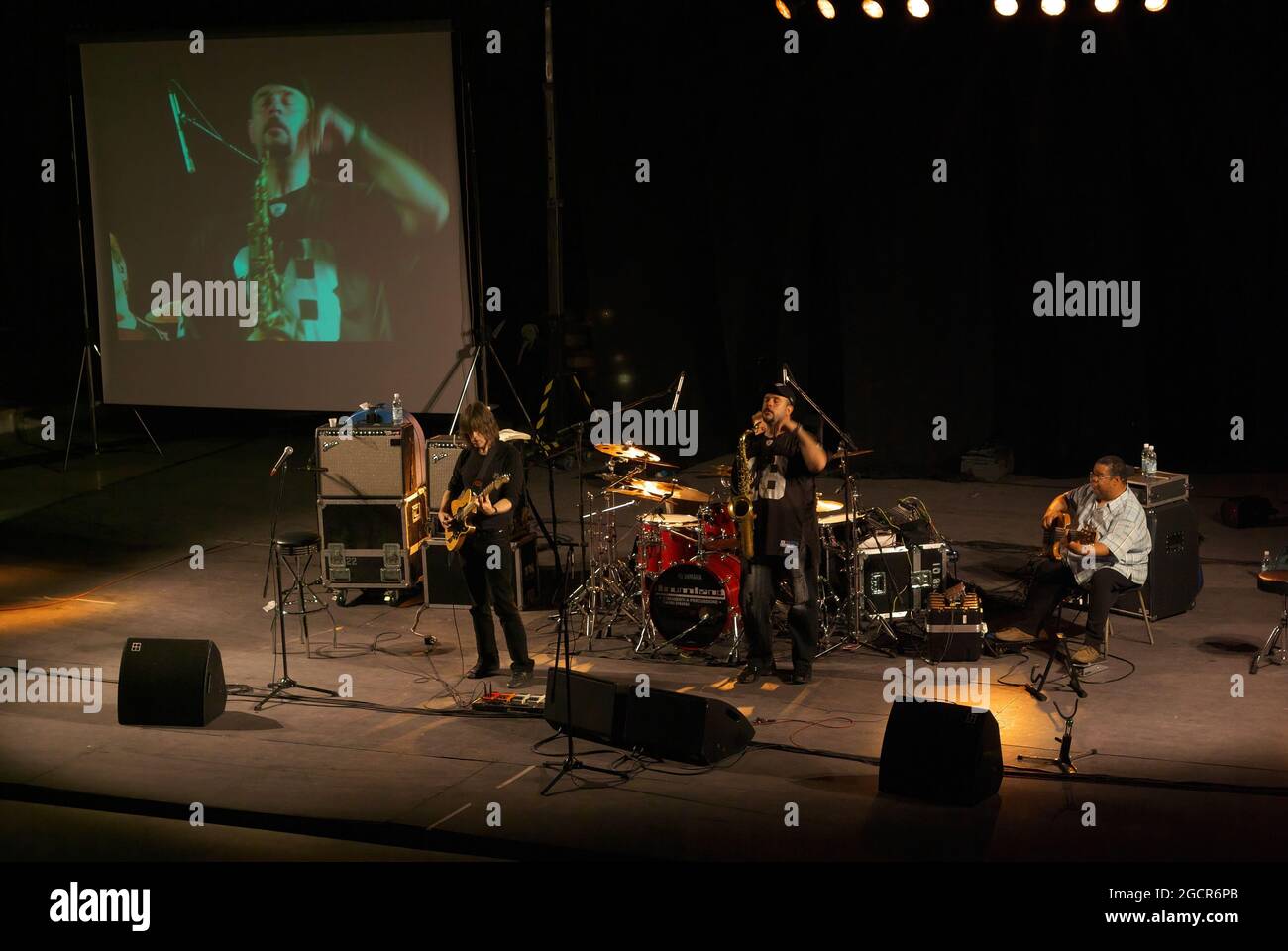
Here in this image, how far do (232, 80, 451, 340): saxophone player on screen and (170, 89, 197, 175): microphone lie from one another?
2.23 feet

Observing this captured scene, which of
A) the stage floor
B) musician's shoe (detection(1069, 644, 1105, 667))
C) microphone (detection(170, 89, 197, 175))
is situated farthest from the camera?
microphone (detection(170, 89, 197, 175))

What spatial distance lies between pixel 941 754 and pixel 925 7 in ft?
23.2

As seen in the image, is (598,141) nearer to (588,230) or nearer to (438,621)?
(588,230)

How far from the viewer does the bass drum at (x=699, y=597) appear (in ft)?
30.2

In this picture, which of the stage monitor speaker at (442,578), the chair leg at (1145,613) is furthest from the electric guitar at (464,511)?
the chair leg at (1145,613)

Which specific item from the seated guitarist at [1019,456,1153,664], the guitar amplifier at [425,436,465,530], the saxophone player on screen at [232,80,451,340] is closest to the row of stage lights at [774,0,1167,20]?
the saxophone player on screen at [232,80,451,340]

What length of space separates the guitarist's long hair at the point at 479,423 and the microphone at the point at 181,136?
5637 mm

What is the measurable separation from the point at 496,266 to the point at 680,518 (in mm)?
7403

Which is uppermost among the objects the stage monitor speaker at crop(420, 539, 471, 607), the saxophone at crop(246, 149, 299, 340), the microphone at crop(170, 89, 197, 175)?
the microphone at crop(170, 89, 197, 175)

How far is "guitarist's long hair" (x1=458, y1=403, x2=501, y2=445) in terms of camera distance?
8.91m


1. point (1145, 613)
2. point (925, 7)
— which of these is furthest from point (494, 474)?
point (925, 7)

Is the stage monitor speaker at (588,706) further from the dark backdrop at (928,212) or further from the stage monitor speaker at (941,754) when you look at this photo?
the dark backdrop at (928,212)

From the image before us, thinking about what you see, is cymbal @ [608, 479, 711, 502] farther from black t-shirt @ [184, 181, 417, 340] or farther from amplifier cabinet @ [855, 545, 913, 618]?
black t-shirt @ [184, 181, 417, 340]
